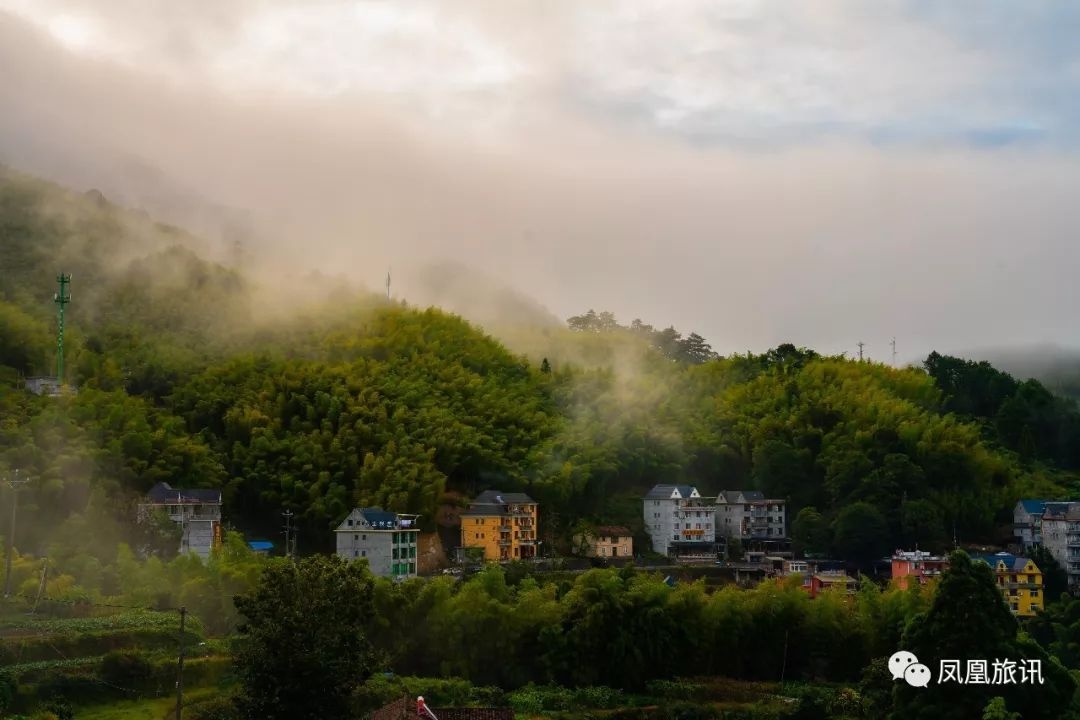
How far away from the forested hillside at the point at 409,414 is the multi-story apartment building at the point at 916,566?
69.2 inches

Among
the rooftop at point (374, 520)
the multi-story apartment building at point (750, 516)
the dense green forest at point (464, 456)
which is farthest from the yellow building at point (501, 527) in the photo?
the multi-story apartment building at point (750, 516)

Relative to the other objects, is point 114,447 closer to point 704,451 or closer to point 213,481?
point 213,481

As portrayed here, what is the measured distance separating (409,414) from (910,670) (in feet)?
74.0

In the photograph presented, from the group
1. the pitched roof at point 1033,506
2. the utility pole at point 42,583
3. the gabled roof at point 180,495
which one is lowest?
the utility pole at point 42,583

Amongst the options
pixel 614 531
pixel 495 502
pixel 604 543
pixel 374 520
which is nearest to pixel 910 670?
pixel 374 520

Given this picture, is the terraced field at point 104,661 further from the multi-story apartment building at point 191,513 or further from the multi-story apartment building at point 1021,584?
the multi-story apartment building at point 1021,584

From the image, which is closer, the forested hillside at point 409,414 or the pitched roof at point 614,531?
the forested hillside at point 409,414

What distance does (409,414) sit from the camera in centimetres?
3759

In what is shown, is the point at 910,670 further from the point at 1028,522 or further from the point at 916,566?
the point at 1028,522

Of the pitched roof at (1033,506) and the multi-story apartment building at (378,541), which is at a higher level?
the pitched roof at (1033,506)

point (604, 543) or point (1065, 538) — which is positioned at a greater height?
point (1065, 538)

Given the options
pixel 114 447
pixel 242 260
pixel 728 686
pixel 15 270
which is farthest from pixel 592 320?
pixel 728 686

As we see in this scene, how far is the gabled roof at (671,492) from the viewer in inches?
1460

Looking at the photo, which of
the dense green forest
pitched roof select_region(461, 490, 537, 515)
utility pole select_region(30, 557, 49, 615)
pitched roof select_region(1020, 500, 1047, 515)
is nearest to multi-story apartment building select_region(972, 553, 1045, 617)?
the dense green forest
